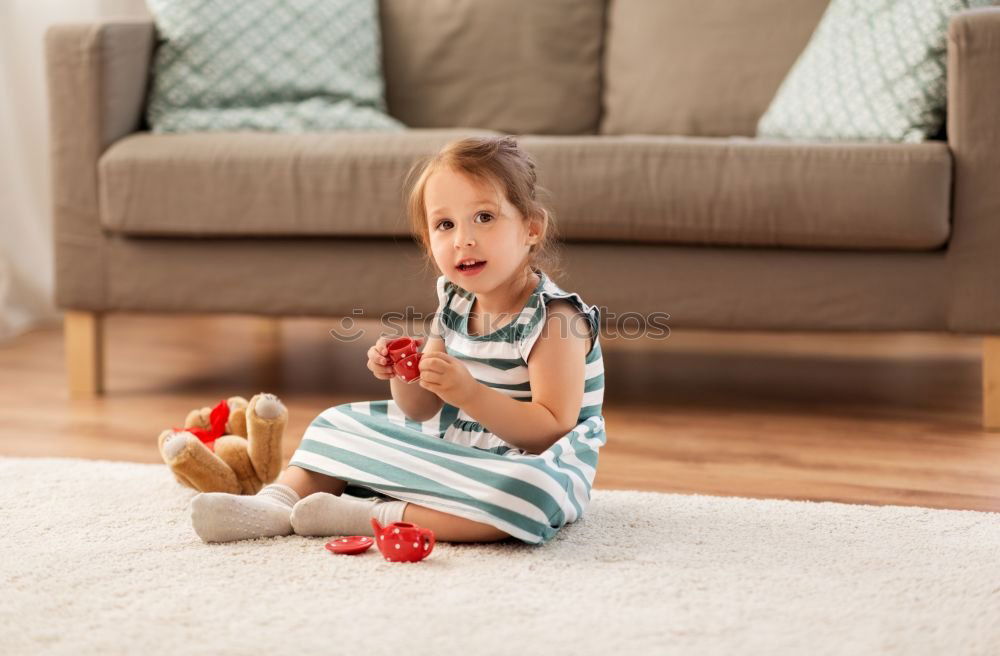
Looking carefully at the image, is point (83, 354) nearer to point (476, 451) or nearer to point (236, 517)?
point (236, 517)

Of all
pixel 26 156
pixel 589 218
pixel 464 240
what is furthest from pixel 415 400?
pixel 26 156

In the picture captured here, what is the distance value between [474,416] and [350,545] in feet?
0.65

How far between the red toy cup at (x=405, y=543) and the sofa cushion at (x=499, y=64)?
62.4 inches

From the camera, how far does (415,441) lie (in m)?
1.37

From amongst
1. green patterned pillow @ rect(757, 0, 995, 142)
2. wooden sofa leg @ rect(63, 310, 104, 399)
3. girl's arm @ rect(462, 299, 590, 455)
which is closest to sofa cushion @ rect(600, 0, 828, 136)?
green patterned pillow @ rect(757, 0, 995, 142)

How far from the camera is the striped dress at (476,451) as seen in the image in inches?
50.1

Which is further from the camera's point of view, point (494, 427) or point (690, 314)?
point (690, 314)

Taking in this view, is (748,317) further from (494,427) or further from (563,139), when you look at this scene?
(494,427)

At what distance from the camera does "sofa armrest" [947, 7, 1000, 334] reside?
6.26 ft

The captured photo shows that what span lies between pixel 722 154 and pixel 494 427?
860 millimetres

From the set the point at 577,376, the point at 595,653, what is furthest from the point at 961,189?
the point at 595,653

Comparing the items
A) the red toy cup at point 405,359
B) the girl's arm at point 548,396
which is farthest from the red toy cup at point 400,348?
the girl's arm at point 548,396

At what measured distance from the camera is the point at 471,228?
1364 millimetres

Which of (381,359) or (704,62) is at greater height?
(704,62)
